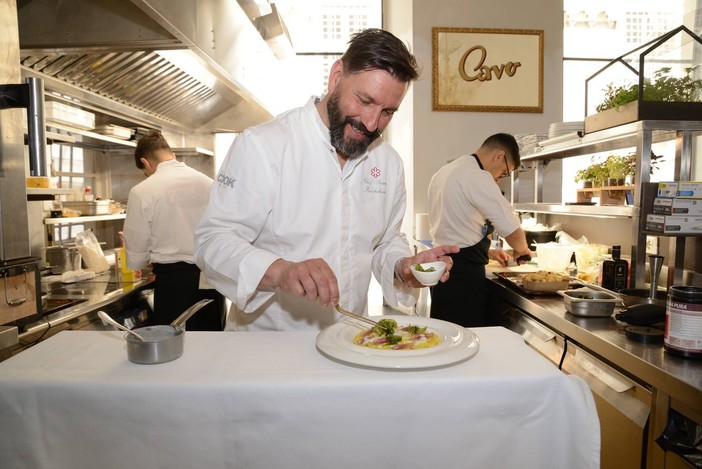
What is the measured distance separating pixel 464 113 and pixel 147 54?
10.2 feet

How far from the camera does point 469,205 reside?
3.31m

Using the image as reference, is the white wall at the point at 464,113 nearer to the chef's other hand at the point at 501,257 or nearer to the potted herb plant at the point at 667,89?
the chef's other hand at the point at 501,257

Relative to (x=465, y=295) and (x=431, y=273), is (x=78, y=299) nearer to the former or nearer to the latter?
(x=431, y=273)

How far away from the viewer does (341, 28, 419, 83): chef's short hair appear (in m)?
1.45

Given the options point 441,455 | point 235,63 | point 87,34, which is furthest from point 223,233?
point 235,63

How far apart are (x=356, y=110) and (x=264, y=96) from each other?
3895 millimetres

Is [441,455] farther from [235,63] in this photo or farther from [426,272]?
[235,63]

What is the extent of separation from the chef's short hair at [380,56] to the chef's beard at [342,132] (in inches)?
5.0

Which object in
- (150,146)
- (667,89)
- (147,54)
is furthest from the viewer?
(150,146)

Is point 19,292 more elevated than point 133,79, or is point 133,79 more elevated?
point 133,79

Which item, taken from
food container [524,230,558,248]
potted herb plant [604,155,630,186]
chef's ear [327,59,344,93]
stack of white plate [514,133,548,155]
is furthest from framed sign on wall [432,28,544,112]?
chef's ear [327,59,344,93]

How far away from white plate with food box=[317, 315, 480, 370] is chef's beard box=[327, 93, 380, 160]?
62 cm

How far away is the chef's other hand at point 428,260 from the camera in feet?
4.67

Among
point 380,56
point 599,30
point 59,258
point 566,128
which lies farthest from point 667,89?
point 599,30
